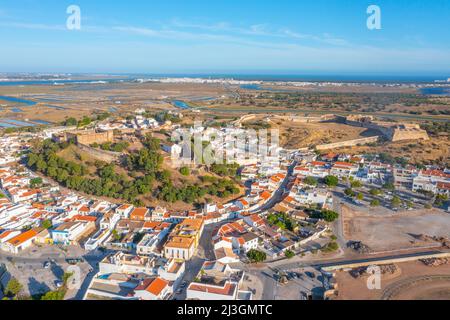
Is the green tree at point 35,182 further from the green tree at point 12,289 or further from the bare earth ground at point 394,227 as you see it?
the bare earth ground at point 394,227

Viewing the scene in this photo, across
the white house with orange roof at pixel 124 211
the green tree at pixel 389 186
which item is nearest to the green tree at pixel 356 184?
the green tree at pixel 389 186

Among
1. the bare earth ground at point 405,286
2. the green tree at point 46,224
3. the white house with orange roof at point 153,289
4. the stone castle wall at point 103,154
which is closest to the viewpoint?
the white house with orange roof at point 153,289

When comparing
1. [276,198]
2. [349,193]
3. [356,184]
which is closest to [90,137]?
[276,198]

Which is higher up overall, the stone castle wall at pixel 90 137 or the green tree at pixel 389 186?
the stone castle wall at pixel 90 137

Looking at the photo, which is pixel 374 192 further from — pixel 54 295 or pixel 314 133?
pixel 54 295

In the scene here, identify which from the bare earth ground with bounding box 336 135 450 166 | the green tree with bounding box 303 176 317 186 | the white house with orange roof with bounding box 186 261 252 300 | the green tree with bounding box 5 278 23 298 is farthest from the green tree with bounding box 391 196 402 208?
the green tree with bounding box 5 278 23 298

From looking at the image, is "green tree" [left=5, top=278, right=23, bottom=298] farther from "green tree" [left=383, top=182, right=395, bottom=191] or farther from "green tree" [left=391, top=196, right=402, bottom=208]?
"green tree" [left=383, top=182, right=395, bottom=191]
